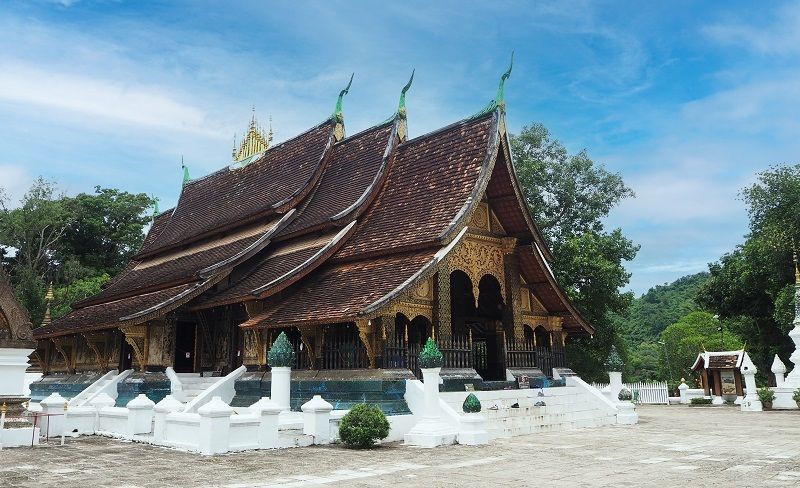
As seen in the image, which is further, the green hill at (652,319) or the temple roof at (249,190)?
the green hill at (652,319)

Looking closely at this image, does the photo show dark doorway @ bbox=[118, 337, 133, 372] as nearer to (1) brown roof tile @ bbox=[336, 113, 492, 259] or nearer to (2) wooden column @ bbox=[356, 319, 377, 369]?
(1) brown roof tile @ bbox=[336, 113, 492, 259]

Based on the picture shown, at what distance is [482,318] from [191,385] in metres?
6.63

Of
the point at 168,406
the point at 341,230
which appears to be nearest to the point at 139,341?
the point at 168,406

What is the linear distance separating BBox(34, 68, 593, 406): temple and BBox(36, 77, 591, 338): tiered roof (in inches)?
1.6

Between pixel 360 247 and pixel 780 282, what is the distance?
1867 cm

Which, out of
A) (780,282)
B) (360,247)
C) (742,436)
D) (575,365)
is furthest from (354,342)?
(780,282)

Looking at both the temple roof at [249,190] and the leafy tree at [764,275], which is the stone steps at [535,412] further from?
the leafy tree at [764,275]

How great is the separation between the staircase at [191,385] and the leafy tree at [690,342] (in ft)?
109

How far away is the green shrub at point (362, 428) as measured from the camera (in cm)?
884

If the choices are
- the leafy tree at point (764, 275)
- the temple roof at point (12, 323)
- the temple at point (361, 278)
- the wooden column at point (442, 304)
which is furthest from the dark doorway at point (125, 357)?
the leafy tree at point (764, 275)

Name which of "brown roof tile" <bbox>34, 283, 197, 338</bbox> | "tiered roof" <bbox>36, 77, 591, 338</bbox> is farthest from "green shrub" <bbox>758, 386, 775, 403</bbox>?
"brown roof tile" <bbox>34, 283, 197, 338</bbox>

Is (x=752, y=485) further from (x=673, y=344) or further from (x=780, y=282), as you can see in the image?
(x=673, y=344)

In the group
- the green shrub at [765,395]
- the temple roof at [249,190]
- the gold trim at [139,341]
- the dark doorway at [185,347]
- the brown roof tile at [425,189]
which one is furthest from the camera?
the green shrub at [765,395]

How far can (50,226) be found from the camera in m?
37.9
